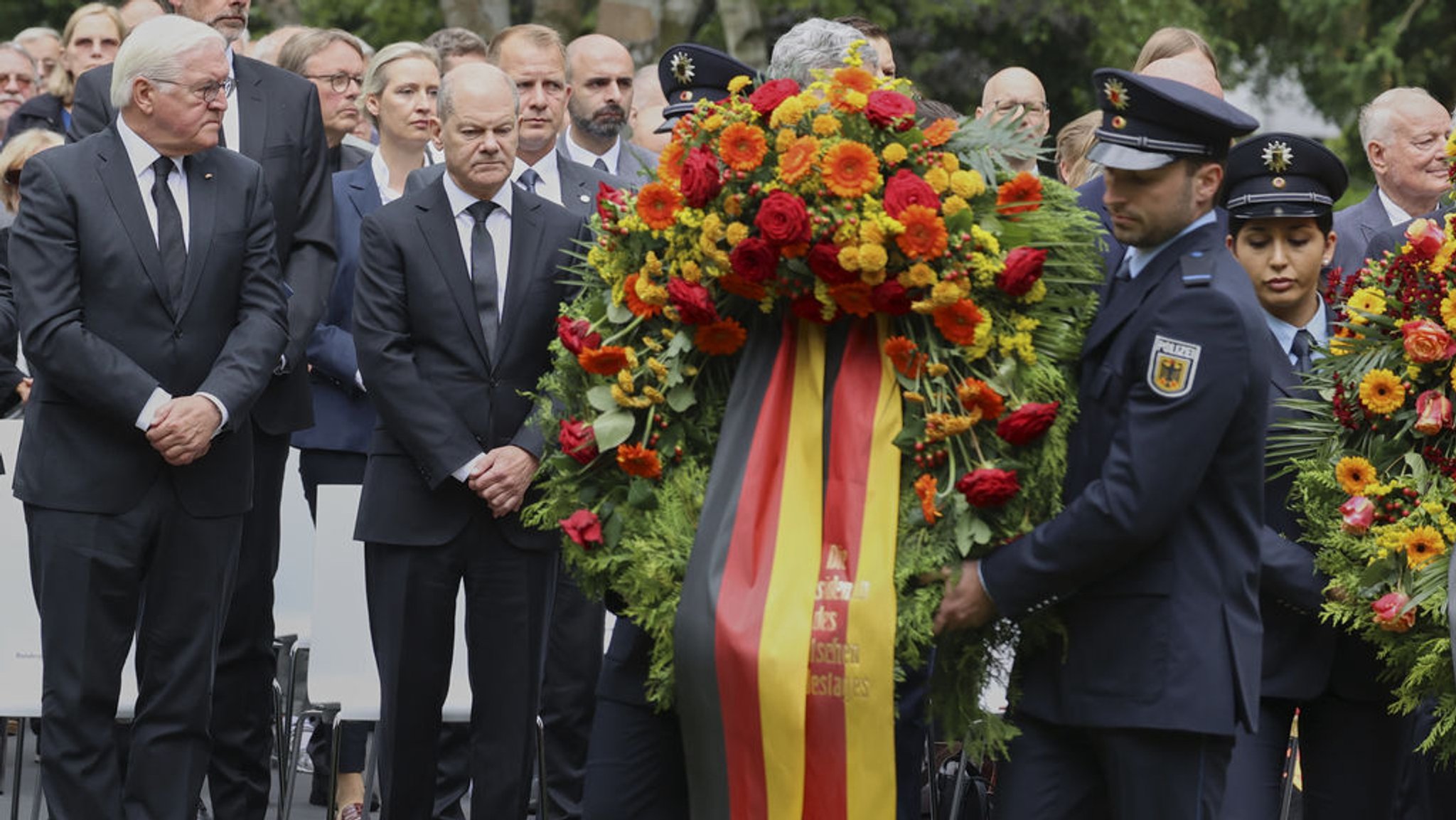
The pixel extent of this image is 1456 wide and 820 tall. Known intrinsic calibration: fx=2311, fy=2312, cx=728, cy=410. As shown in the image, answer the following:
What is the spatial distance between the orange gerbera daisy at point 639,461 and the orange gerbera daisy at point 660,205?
515 millimetres

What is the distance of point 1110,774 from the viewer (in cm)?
506

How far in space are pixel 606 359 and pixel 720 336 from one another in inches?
11.2

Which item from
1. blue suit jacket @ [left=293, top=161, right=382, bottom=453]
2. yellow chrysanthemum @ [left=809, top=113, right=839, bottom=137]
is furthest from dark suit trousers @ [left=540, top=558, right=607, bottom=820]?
yellow chrysanthemum @ [left=809, top=113, right=839, bottom=137]

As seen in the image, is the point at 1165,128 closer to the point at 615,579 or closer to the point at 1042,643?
the point at 1042,643

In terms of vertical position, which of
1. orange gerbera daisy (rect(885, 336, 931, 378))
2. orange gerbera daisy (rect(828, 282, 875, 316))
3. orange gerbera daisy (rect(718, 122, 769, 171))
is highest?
orange gerbera daisy (rect(718, 122, 769, 171))

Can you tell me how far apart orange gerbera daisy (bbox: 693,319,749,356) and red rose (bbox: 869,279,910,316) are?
378 mm

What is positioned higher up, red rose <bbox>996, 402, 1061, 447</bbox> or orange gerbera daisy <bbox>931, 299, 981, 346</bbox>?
orange gerbera daisy <bbox>931, 299, 981, 346</bbox>

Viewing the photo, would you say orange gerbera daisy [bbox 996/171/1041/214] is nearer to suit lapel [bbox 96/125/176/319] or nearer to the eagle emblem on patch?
the eagle emblem on patch

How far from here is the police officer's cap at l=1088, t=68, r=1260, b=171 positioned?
5023mm

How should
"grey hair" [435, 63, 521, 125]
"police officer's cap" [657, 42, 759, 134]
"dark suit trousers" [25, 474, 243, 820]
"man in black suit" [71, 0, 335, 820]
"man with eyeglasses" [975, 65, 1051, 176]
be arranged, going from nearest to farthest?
1. "police officer's cap" [657, 42, 759, 134]
2. "dark suit trousers" [25, 474, 243, 820]
3. "grey hair" [435, 63, 521, 125]
4. "man in black suit" [71, 0, 335, 820]
5. "man with eyeglasses" [975, 65, 1051, 176]

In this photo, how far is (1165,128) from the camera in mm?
5051

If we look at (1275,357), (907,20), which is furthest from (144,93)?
(907,20)

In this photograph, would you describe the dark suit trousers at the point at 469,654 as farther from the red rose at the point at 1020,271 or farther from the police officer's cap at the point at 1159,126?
the police officer's cap at the point at 1159,126

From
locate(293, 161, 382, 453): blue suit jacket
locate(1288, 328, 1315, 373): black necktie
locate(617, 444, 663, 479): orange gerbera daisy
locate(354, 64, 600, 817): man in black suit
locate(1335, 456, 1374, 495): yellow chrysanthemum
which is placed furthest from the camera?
locate(293, 161, 382, 453): blue suit jacket
